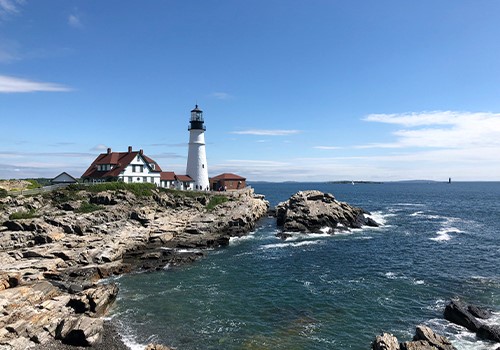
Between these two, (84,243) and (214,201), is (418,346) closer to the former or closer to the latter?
(84,243)

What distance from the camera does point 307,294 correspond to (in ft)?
101

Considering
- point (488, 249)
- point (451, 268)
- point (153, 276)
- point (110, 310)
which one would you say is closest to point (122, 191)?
point (153, 276)

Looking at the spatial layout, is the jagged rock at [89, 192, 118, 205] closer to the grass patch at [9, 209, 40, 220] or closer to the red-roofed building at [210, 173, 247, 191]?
the grass patch at [9, 209, 40, 220]

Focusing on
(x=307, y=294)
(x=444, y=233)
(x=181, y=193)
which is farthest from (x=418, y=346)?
(x=181, y=193)

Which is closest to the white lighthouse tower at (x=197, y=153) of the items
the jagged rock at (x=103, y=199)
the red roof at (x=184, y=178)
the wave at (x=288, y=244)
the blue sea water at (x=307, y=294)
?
the red roof at (x=184, y=178)

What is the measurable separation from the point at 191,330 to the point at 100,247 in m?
21.2

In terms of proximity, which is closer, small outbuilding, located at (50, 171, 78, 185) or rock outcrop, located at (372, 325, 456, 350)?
rock outcrop, located at (372, 325, 456, 350)

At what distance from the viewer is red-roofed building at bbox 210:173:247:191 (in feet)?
294

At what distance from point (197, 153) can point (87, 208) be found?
96.9 ft

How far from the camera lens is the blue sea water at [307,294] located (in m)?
23.5

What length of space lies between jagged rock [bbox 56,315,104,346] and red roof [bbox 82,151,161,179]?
4909 centimetres

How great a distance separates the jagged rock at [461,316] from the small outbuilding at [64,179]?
210 feet

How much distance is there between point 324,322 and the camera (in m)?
25.4

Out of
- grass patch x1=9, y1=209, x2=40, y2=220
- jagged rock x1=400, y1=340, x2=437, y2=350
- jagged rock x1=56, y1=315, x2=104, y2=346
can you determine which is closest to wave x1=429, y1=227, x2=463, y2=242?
jagged rock x1=400, y1=340, x2=437, y2=350
